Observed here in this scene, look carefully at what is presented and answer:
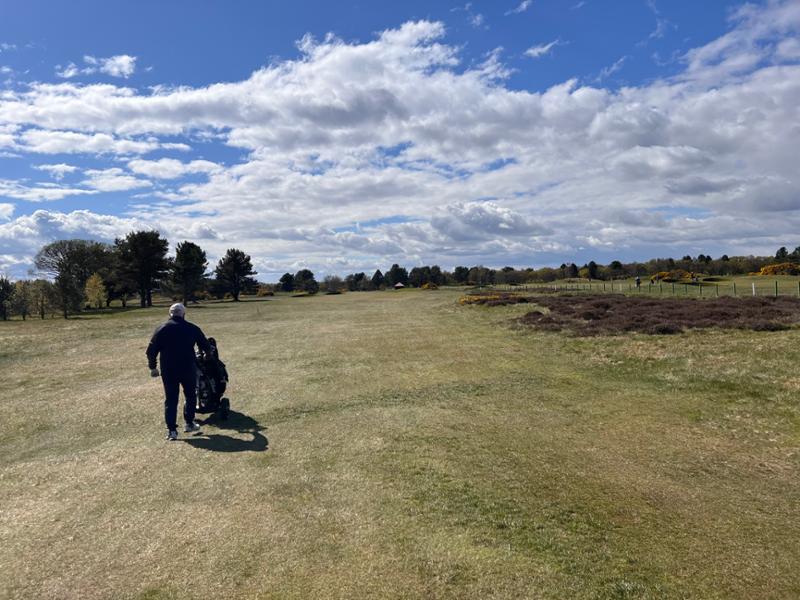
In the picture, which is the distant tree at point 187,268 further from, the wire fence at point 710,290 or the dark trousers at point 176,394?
the dark trousers at point 176,394

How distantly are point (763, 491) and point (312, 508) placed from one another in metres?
7.11

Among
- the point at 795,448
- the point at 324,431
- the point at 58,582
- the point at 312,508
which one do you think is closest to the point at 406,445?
the point at 324,431

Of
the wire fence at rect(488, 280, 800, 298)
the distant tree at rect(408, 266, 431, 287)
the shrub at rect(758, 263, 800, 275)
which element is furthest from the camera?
the distant tree at rect(408, 266, 431, 287)

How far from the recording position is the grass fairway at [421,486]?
216 inches

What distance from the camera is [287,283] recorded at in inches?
5231

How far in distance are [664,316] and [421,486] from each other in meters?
22.3

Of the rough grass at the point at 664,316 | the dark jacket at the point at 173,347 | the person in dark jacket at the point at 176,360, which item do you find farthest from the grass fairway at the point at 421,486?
the rough grass at the point at 664,316

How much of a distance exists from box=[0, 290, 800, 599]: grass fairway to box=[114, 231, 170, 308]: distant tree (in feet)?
199

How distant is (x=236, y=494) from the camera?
7.48 m

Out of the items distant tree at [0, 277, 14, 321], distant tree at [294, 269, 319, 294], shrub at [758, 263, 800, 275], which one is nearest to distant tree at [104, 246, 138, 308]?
distant tree at [0, 277, 14, 321]

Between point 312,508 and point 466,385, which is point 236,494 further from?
point 466,385

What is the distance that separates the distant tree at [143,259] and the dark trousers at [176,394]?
6976 cm

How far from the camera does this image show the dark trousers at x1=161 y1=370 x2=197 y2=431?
10375 mm

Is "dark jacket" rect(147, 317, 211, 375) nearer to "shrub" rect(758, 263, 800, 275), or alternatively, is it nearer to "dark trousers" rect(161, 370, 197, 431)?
"dark trousers" rect(161, 370, 197, 431)
